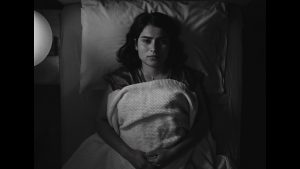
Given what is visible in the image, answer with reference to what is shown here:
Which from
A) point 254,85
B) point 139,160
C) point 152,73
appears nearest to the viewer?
point 139,160

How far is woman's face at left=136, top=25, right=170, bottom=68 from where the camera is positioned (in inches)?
58.2

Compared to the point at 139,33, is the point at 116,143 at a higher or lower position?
lower

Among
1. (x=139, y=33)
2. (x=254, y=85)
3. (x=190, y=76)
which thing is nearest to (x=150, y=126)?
(x=190, y=76)

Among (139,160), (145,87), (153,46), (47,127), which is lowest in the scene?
(139,160)

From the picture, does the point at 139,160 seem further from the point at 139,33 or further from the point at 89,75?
the point at 139,33

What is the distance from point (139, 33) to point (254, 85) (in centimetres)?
→ 55

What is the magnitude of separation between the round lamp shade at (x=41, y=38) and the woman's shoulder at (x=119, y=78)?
0.28m

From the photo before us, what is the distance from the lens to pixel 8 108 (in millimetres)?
1480

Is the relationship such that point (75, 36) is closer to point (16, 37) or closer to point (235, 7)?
point (16, 37)

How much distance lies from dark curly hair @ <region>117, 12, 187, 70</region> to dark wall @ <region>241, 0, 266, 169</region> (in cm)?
31

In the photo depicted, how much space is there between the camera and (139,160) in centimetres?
141

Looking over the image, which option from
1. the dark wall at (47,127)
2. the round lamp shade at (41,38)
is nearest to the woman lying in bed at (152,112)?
the dark wall at (47,127)

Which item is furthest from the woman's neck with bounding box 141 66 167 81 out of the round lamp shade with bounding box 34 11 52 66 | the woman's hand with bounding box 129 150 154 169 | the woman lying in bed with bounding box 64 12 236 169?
the round lamp shade with bounding box 34 11 52 66

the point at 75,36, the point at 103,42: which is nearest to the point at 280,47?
the point at 103,42
